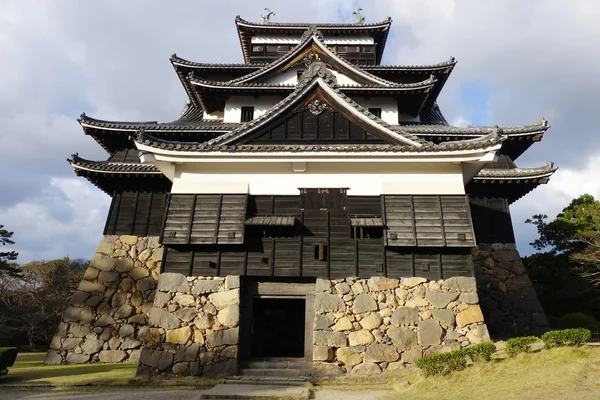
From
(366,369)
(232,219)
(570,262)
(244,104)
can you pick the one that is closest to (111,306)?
(232,219)

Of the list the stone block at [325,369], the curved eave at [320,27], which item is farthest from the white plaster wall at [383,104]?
the stone block at [325,369]

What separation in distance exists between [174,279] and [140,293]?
5.06 meters

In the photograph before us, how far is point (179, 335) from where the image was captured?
1039 cm

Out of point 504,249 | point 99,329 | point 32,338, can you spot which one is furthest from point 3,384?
point 32,338

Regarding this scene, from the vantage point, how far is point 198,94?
1772 centimetres

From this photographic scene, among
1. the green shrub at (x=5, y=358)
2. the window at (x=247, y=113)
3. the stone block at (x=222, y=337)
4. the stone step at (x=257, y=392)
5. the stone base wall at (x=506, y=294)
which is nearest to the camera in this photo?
the stone step at (x=257, y=392)

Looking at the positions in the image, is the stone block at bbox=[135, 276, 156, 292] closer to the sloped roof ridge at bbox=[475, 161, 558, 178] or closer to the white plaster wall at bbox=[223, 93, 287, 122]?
the white plaster wall at bbox=[223, 93, 287, 122]

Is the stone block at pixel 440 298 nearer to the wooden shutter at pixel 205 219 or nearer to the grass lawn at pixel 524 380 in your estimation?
the grass lawn at pixel 524 380

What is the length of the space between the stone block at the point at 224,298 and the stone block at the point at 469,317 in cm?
609

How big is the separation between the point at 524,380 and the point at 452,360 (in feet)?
4.71

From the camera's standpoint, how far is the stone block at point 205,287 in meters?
10.8

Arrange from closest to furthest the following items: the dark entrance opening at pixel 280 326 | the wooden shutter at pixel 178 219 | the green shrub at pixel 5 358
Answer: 1. the green shrub at pixel 5 358
2. the wooden shutter at pixel 178 219
3. the dark entrance opening at pixel 280 326

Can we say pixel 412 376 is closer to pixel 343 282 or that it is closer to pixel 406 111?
pixel 343 282

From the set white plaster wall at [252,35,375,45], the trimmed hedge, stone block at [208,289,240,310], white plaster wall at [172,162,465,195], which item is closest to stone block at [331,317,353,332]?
the trimmed hedge
